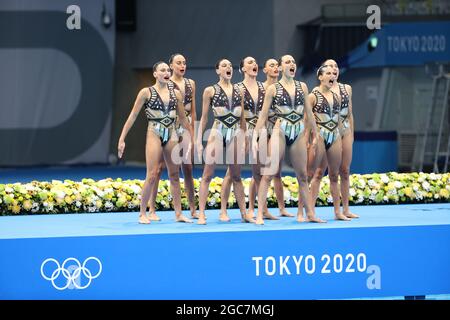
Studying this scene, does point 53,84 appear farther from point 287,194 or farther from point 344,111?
point 344,111

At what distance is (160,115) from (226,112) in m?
0.63

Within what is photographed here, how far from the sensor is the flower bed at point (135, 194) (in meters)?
11.5

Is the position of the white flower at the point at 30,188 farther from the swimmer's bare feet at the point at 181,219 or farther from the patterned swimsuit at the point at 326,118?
the patterned swimsuit at the point at 326,118

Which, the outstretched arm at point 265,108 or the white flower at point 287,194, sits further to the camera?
the white flower at point 287,194

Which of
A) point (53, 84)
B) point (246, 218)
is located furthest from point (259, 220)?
point (53, 84)

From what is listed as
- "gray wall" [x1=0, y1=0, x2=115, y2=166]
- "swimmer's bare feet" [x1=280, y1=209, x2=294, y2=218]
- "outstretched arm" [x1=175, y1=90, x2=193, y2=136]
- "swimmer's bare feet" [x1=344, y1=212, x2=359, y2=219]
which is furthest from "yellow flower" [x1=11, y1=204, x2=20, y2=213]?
"gray wall" [x1=0, y1=0, x2=115, y2=166]

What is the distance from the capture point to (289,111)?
10.1 metres

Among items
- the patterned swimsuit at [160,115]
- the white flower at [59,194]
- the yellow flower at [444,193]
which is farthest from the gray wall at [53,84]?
the patterned swimsuit at [160,115]

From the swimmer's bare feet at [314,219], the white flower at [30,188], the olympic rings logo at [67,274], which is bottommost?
the olympic rings logo at [67,274]

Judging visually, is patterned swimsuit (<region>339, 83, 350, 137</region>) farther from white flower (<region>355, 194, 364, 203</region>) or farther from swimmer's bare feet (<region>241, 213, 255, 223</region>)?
white flower (<region>355, 194, 364, 203</region>)

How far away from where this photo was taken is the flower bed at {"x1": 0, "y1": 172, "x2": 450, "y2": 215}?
37.6 feet

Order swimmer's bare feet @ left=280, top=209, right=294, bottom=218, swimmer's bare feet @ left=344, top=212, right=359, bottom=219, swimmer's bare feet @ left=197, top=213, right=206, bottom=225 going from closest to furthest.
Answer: swimmer's bare feet @ left=197, top=213, right=206, bottom=225, swimmer's bare feet @ left=344, top=212, right=359, bottom=219, swimmer's bare feet @ left=280, top=209, right=294, bottom=218

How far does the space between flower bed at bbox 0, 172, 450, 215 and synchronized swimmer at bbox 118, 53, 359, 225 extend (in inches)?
49.9

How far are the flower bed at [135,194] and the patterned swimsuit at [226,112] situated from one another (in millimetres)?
1797
